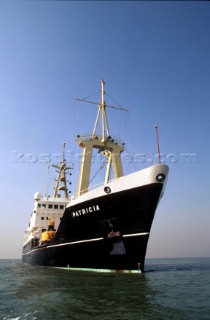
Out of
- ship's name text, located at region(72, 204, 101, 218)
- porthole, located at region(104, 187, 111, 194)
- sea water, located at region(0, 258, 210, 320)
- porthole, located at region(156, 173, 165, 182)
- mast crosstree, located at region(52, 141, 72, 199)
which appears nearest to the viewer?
sea water, located at region(0, 258, 210, 320)

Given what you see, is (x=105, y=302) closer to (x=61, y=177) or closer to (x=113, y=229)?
(x=113, y=229)

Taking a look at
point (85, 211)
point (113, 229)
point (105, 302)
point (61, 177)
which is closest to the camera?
→ point (105, 302)

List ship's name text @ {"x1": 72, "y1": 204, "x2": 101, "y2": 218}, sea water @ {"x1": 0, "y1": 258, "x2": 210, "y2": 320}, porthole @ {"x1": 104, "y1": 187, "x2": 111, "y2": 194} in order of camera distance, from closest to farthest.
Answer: sea water @ {"x1": 0, "y1": 258, "x2": 210, "y2": 320} < porthole @ {"x1": 104, "y1": 187, "x2": 111, "y2": 194} < ship's name text @ {"x1": 72, "y1": 204, "x2": 101, "y2": 218}

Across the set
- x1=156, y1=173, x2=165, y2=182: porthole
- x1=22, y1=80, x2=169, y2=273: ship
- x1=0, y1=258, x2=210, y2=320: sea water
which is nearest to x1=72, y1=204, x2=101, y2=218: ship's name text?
x1=22, y1=80, x2=169, y2=273: ship

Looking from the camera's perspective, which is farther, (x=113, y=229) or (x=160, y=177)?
(x=113, y=229)

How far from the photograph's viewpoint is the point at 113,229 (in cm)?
1698

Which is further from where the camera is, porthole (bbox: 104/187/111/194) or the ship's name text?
the ship's name text

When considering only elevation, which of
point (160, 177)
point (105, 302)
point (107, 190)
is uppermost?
point (160, 177)

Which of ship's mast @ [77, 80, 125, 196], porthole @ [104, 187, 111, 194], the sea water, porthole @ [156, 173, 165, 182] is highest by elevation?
ship's mast @ [77, 80, 125, 196]

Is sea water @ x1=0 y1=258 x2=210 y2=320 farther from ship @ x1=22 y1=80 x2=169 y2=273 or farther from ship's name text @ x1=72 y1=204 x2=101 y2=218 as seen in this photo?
ship's name text @ x1=72 y1=204 x2=101 y2=218

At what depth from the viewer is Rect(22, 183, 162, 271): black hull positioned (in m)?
16.2

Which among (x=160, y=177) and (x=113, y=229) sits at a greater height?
(x=160, y=177)

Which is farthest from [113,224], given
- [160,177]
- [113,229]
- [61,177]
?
[61,177]

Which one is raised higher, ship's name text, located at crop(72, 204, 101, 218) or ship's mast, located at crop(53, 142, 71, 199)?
ship's mast, located at crop(53, 142, 71, 199)
